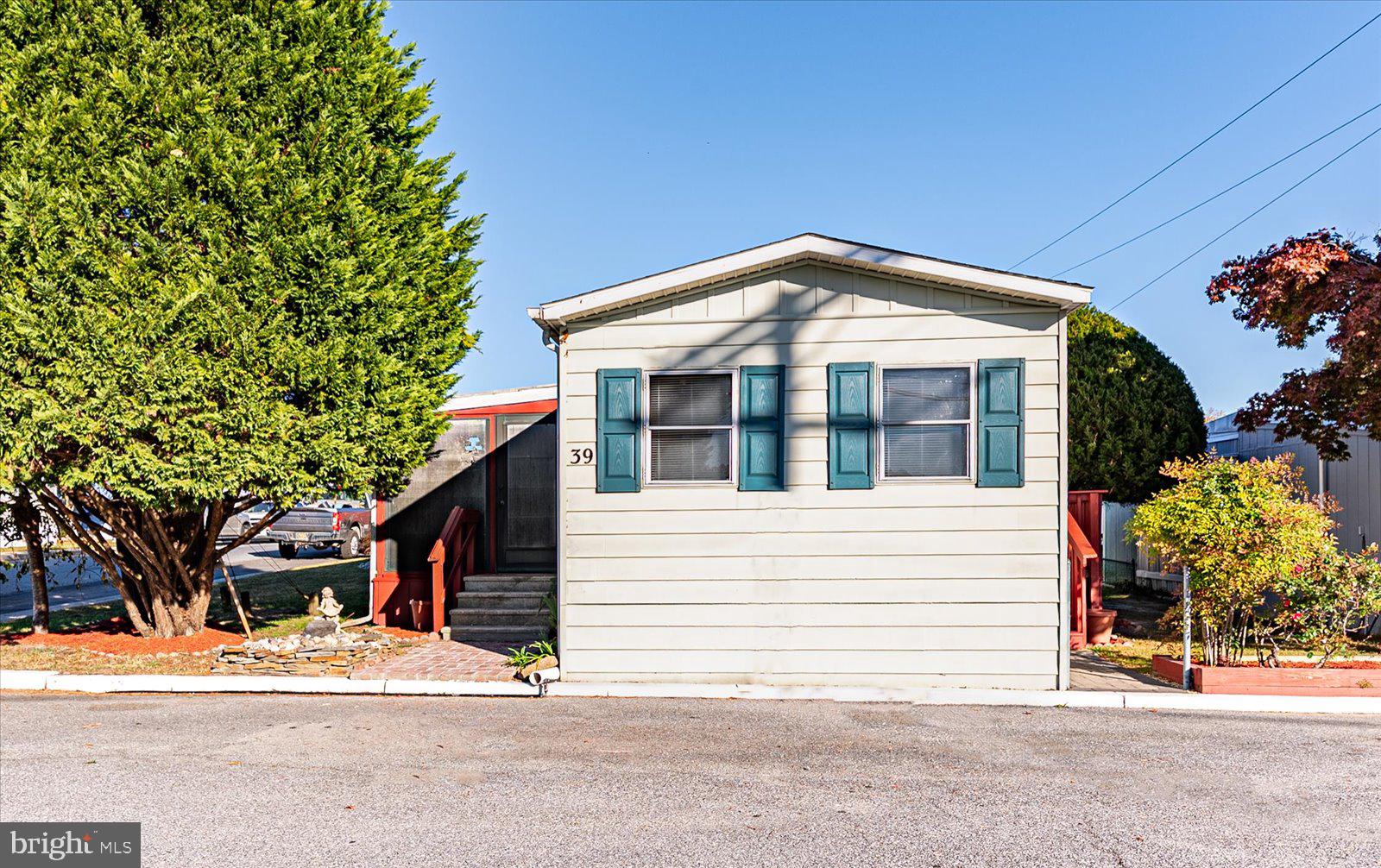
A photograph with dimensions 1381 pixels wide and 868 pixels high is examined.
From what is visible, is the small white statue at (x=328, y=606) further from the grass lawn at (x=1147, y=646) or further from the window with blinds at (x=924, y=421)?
the grass lawn at (x=1147, y=646)

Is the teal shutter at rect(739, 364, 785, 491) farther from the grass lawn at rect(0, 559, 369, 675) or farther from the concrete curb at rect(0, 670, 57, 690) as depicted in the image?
the concrete curb at rect(0, 670, 57, 690)

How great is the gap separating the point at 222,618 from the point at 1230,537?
11971mm

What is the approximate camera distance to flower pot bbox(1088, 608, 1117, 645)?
10.2m

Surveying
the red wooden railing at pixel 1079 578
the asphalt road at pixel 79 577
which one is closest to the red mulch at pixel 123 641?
the asphalt road at pixel 79 577

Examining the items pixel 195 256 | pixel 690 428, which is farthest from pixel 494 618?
pixel 195 256

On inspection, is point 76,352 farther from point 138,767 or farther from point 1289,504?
point 1289,504

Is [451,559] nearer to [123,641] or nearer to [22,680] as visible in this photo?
[123,641]

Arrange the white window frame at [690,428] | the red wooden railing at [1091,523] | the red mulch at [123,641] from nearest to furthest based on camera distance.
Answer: the white window frame at [690,428], the red mulch at [123,641], the red wooden railing at [1091,523]

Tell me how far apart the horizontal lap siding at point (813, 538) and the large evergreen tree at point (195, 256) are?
255cm

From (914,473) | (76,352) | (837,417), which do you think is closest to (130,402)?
(76,352)

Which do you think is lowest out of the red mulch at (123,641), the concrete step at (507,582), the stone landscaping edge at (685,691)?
the stone landscaping edge at (685,691)

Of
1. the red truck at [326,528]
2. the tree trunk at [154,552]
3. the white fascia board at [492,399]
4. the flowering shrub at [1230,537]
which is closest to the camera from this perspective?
the flowering shrub at [1230,537]

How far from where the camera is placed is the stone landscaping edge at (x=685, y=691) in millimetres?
7449

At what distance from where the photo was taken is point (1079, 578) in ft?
32.2
